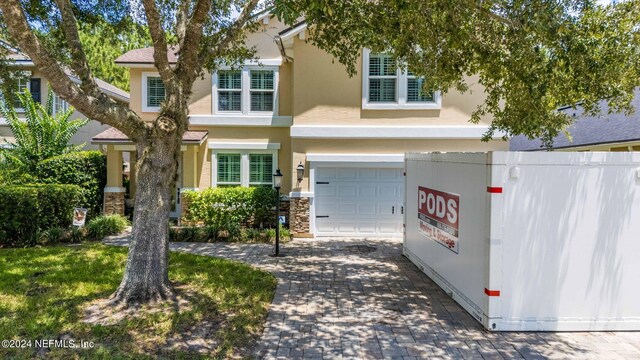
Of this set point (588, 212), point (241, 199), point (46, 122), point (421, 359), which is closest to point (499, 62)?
point (588, 212)

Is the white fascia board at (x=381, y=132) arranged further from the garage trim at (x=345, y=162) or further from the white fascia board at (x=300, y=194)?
the white fascia board at (x=300, y=194)

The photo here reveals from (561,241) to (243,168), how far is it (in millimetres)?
10887

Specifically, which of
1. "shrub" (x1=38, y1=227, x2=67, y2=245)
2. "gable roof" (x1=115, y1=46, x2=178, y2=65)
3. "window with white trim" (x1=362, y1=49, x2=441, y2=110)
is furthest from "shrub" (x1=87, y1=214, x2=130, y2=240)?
"window with white trim" (x1=362, y1=49, x2=441, y2=110)

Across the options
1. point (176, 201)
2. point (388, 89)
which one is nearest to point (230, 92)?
point (176, 201)

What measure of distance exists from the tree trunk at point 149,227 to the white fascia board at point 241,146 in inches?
Result: 304

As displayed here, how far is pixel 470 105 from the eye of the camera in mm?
12484

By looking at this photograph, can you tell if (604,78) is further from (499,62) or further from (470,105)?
(470,105)

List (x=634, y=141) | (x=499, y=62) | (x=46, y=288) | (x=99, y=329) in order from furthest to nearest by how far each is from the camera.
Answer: (x=634, y=141) < (x=499, y=62) < (x=46, y=288) < (x=99, y=329)

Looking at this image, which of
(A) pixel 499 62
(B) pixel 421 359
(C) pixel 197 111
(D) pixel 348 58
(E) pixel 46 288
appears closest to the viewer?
(B) pixel 421 359

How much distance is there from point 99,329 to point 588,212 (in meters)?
6.86

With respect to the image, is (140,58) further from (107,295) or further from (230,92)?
(107,295)

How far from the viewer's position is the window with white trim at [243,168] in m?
14.3

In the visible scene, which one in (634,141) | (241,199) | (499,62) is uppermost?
(499,62)

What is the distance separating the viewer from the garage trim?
12.5 metres
